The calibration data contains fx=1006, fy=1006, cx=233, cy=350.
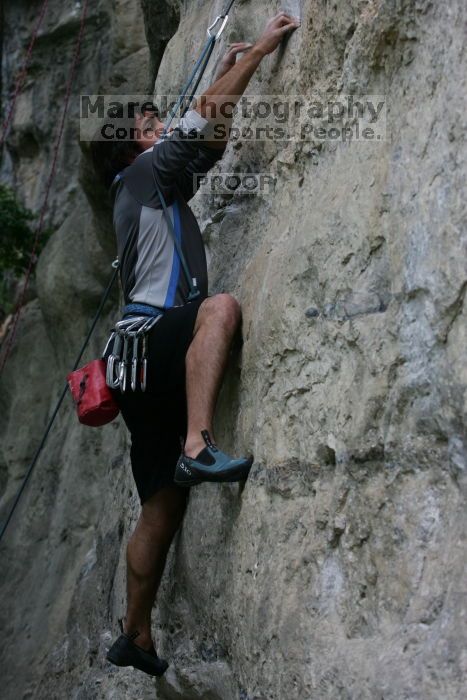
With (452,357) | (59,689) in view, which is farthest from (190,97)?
(59,689)

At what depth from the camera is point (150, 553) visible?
4.79m

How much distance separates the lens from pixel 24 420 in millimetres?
8734

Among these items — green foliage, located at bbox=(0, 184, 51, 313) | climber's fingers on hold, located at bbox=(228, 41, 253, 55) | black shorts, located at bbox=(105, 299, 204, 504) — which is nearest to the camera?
black shorts, located at bbox=(105, 299, 204, 504)

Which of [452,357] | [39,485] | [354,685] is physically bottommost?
[39,485]

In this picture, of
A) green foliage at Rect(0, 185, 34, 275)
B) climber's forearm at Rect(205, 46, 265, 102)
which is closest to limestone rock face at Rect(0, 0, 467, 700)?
climber's forearm at Rect(205, 46, 265, 102)

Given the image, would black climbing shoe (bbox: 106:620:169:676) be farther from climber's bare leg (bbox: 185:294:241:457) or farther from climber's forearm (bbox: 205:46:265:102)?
climber's forearm (bbox: 205:46:265:102)

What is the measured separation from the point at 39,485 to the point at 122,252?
149 inches

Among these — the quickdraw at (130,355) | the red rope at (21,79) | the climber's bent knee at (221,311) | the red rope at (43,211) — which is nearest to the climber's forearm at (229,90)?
the climber's bent knee at (221,311)

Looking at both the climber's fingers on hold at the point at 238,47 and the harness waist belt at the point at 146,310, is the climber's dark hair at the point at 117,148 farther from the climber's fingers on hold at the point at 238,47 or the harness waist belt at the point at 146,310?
the harness waist belt at the point at 146,310

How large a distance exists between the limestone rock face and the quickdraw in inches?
15.5

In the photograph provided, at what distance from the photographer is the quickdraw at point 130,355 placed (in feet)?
14.7

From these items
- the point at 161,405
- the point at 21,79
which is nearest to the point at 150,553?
the point at 161,405

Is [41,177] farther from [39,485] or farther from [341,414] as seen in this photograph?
[341,414]

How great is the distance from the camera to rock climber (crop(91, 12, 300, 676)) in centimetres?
448
